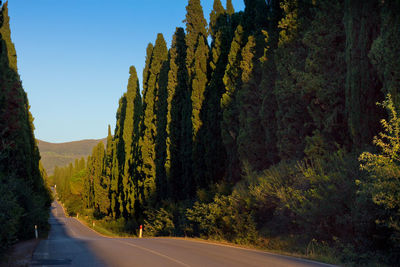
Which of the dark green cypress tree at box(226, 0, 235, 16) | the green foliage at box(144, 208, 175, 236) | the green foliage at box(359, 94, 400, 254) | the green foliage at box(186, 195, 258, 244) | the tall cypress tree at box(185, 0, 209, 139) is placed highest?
the dark green cypress tree at box(226, 0, 235, 16)

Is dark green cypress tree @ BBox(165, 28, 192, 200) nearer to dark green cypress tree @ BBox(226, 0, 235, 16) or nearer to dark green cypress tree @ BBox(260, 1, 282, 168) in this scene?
dark green cypress tree @ BBox(226, 0, 235, 16)

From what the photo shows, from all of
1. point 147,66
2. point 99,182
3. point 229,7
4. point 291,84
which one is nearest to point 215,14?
point 229,7

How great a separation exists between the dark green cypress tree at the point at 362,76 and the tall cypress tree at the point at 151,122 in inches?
977

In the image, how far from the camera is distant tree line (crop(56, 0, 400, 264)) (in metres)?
10.9

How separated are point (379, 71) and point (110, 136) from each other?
61863mm

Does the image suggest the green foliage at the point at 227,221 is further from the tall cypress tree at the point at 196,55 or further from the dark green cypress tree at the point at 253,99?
the tall cypress tree at the point at 196,55

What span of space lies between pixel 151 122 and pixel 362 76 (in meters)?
27.8

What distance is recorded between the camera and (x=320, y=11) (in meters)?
16.0

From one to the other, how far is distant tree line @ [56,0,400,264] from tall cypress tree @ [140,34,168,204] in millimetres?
2512

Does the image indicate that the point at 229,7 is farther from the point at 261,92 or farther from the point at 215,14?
the point at 261,92

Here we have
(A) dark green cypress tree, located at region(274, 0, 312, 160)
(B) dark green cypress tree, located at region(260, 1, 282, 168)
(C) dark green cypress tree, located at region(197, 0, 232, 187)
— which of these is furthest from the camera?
(C) dark green cypress tree, located at region(197, 0, 232, 187)

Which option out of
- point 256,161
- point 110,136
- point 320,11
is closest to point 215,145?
point 256,161

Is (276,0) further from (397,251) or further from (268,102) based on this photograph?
(397,251)

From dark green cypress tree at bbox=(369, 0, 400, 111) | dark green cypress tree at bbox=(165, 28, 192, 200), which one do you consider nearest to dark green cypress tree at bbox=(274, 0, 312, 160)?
dark green cypress tree at bbox=(369, 0, 400, 111)
